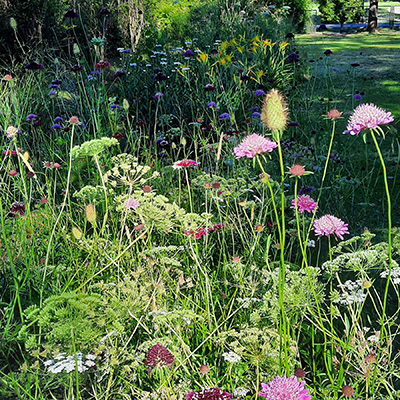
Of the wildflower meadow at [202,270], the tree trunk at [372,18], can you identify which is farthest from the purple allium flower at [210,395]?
the tree trunk at [372,18]

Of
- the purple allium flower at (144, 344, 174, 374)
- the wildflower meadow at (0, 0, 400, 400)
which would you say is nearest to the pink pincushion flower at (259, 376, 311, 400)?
the wildflower meadow at (0, 0, 400, 400)

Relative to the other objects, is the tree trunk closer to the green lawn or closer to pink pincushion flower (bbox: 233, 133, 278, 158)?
the green lawn

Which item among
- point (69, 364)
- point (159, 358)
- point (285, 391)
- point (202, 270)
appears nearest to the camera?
point (285, 391)

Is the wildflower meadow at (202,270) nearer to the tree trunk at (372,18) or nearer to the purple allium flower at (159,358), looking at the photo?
the purple allium flower at (159,358)

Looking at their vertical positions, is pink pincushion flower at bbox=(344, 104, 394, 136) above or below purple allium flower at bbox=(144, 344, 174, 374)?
above

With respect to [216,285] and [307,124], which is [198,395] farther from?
[307,124]

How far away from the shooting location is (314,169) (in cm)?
313

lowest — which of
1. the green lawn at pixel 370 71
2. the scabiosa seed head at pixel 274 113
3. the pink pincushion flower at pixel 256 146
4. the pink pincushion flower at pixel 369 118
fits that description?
the green lawn at pixel 370 71

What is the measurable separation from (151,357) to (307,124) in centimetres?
347

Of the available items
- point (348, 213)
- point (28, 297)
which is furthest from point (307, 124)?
point (28, 297)

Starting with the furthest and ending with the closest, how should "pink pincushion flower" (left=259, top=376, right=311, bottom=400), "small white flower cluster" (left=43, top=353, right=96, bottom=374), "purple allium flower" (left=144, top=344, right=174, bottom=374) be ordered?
"small white flower cluster" (left=43, top=353, right=96, bottom=374) → "purple allium flower" (left=144, top=344, right=174, bottom=374) → "pink pincushion flower" (left=259, top=376, right=311, bottom=400)

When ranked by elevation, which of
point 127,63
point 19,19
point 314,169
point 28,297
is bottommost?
point 28,297

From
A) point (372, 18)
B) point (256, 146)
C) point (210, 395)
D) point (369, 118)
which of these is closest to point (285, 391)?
point (210, 395)

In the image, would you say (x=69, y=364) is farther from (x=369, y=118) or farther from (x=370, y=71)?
(x=370, y=71)
